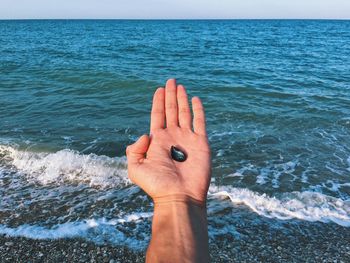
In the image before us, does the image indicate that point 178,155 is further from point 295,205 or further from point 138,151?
point 295,205

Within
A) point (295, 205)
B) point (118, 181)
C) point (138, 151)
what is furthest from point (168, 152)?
point (118, 181)

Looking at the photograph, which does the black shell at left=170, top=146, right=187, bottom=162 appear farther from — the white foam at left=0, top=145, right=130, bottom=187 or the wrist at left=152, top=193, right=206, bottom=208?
the white foam at left=0, top=145, right=130, bottom=187

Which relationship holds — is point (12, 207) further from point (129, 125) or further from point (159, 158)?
point (129, 125)

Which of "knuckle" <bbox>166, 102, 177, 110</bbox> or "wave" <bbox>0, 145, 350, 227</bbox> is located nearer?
"knuckle" <bbox>166, 102, 177, 110</bbox>

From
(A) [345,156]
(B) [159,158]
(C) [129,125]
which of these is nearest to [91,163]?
(C) [129,125]

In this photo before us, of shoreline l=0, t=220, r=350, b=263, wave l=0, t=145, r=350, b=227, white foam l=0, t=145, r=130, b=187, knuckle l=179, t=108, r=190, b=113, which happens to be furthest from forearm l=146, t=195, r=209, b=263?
white foam l=0, t=145, r=130, b=187

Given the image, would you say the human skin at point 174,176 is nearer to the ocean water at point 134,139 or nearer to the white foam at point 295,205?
the ocean water at point 134,139

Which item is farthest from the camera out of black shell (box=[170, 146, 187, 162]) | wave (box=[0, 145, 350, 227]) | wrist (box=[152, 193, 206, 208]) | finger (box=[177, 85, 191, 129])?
wave (box=[0, 145, 350, 227])
